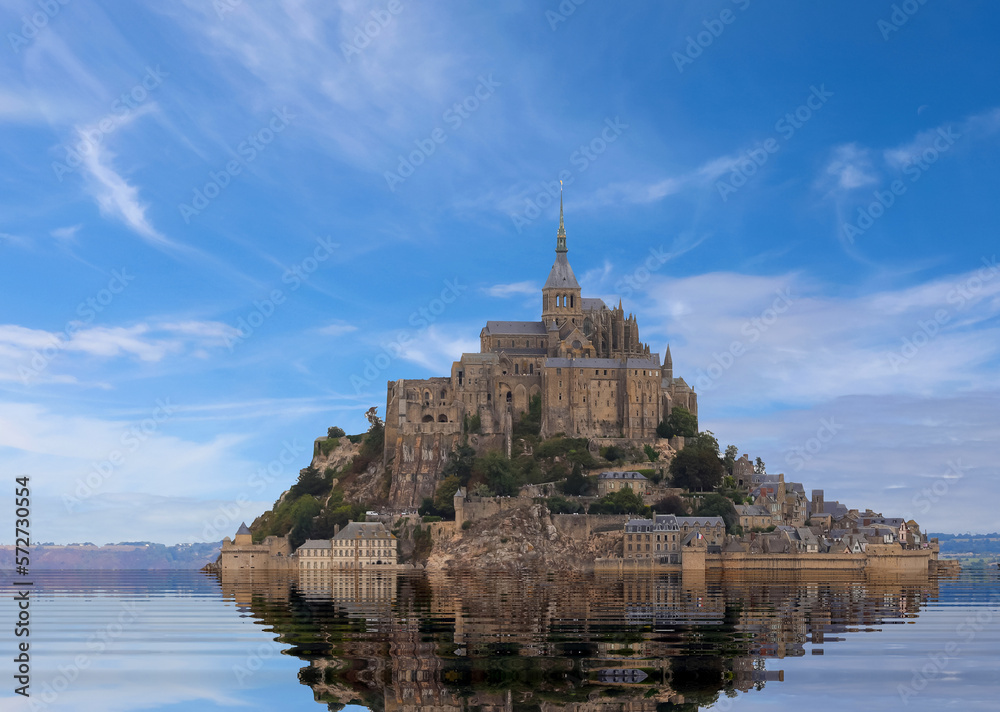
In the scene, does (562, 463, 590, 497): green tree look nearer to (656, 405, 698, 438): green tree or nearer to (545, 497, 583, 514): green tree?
(545, 497, 583, 514): green tree

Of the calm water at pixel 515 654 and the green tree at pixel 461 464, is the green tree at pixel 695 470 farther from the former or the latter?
the calm water at pixel 515 654

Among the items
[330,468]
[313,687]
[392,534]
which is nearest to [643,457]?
[392,534]

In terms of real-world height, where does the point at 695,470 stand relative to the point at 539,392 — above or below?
below

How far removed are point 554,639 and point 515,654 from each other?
4018mm

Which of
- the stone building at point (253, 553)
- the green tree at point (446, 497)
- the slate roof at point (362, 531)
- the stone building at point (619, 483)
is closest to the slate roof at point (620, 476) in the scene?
the stone building at point (619, 483)

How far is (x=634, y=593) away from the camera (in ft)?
219

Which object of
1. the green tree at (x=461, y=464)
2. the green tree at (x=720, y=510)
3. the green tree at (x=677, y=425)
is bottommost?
the green tree at (x=720, y=510)

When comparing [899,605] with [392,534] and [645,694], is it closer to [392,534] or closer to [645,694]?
[645,694]

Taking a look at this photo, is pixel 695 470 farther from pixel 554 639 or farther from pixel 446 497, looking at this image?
pixel 554 639

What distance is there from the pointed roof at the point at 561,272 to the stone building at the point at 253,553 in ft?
142

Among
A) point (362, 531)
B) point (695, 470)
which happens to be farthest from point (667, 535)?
point (362, 531)

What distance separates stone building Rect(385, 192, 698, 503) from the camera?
125000 mm

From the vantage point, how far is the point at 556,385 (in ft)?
411

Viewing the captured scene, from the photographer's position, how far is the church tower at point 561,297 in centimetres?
13762
